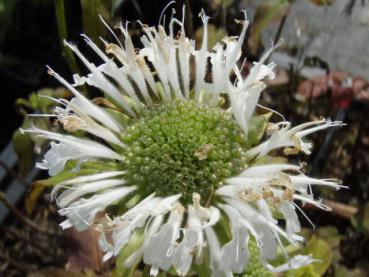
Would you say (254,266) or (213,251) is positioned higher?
(213,251)

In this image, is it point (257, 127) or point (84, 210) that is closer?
point (84, 210)

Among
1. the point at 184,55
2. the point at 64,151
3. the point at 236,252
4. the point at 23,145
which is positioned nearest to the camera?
the point at 236,252

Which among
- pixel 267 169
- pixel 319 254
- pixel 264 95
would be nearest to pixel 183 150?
pixel 267 169

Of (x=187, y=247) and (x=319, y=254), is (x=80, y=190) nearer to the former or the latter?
(x=187, y=247)

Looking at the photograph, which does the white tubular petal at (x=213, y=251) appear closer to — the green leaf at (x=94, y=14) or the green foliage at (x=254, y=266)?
the green foliage at (x=254, y=266)

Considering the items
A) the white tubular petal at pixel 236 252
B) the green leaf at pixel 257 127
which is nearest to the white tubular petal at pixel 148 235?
the white tubular petal at pixel 236 252

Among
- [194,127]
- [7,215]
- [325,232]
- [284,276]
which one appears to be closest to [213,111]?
[194,127]
